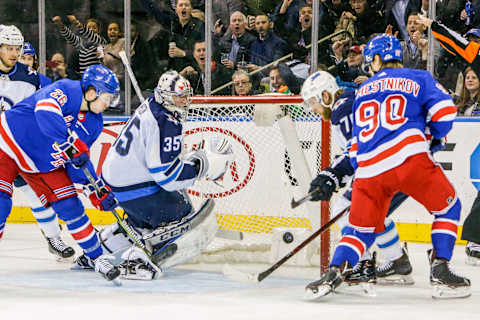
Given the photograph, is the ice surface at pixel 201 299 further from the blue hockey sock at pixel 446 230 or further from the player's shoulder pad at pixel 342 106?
the player's shoulder pad at pixel 342 106

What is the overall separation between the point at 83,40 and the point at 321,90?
392cm

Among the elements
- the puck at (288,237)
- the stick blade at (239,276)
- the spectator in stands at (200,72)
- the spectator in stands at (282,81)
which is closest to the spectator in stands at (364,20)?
the spectator in stands at (282,81)

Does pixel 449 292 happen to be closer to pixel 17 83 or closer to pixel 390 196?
pixel 390 196

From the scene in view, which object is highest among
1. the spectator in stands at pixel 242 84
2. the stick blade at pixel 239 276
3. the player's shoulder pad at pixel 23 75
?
the player's shoulder pad at pixel 23 75

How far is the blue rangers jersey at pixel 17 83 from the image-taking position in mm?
5125

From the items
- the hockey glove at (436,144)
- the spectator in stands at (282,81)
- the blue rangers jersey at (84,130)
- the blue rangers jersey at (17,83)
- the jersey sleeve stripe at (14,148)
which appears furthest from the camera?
the spectator in stands at (282,81)

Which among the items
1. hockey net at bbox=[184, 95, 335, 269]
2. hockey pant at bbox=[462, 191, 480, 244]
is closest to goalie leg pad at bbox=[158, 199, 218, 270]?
hockey net at bbox=[184, 95, 335, 269]

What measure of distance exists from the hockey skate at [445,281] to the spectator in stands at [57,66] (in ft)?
14.8

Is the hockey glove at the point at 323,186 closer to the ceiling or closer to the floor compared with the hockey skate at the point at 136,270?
closer to the ceiling

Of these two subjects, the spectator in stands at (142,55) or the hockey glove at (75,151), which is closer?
the hockey glove at (75,151)

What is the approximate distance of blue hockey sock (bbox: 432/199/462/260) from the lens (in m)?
3.32

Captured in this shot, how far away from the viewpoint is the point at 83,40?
23.1 ft

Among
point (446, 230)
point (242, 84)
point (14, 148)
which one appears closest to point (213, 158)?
point (14, 148)

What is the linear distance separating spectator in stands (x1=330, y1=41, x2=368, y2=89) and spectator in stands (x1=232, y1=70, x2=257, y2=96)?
746 mm
